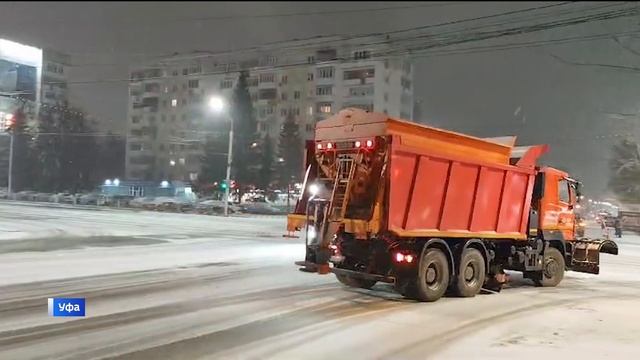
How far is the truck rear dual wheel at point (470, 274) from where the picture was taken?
11082 millimetres

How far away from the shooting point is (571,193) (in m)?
14.0

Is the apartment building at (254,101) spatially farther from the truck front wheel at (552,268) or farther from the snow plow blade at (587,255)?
the truck front wheel at (552,268)

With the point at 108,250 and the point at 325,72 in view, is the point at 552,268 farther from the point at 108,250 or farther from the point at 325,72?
the point at 325,72

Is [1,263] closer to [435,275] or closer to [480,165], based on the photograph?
[435,275]

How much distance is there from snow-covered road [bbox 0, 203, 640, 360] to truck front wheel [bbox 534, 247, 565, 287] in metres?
0.27

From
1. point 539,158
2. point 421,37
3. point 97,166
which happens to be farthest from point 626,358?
point 97,166

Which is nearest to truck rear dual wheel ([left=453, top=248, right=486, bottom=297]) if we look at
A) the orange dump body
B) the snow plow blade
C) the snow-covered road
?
the snow-covered road

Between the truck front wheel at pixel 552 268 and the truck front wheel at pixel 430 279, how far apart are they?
3.47m

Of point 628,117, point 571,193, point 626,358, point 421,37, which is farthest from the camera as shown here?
point 628,117

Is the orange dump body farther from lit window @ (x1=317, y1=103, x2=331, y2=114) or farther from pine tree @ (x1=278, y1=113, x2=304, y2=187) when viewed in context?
lit window @ (x1=317, y1=103, x2=331, y2=114)

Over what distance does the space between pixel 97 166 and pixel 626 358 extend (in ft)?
278

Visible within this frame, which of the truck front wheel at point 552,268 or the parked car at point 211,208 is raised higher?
the truck front wheel at point 552,268

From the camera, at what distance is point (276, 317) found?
877 centimetres
